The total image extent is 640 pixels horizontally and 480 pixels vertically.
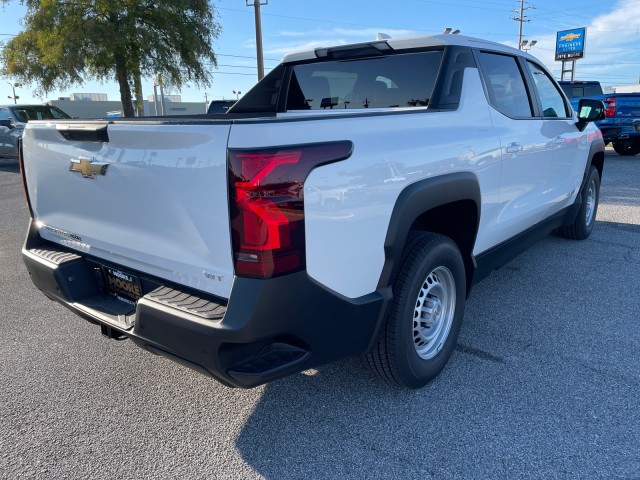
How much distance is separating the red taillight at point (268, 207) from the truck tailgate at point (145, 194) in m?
0.06

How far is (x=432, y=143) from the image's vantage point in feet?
8.39

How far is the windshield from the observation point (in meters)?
14.1

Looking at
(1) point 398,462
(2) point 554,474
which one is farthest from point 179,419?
(2) point 554,474

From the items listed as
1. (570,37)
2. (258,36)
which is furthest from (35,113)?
(570,37)

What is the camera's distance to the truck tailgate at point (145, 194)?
1.94m

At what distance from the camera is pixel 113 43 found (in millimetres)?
17234

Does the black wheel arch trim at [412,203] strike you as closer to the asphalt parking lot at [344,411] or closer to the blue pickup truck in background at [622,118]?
the asphalt parking lot at [344,411]

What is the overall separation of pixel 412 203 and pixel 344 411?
3.73ft

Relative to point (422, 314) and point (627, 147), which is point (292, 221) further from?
point (627, 147)

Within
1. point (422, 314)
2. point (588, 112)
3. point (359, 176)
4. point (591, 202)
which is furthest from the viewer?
point (591, 202)

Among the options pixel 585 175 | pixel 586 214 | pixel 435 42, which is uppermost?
pixel 435 42

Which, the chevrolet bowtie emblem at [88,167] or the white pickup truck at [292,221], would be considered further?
the chevrolet bowtie emblem at [88,167]

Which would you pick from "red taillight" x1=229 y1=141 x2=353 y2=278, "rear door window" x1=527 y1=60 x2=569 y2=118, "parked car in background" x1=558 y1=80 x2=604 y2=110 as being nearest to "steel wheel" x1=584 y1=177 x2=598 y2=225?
"rear door window" x1=527 y1=60 x2=569 y2=118

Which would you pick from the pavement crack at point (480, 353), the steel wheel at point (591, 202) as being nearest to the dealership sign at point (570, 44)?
the steel wheel at point (591, 202)
